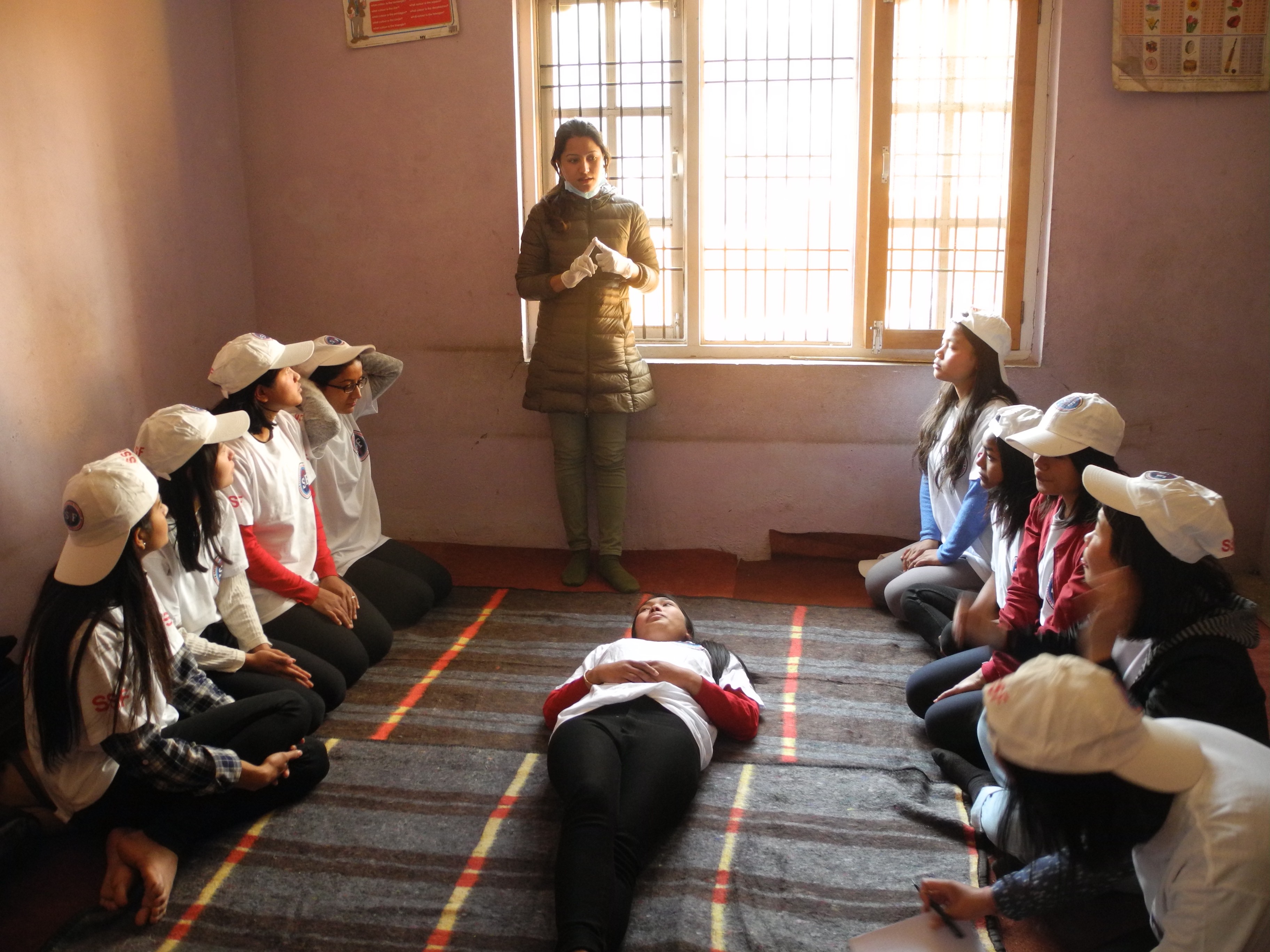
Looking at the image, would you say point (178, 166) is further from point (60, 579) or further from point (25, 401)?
point (60, 579)

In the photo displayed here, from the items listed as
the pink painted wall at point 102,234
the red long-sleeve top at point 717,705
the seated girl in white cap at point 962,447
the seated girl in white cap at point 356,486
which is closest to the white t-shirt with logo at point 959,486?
the seated girl in white cap at point 962,447

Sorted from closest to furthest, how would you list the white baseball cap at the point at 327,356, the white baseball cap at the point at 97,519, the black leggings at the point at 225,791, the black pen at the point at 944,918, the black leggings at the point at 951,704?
the black pen at the point at 944,918, the white baseball cap at the point at 97,519, the black leggings at the point at 225,791, the black leggings at the point at 951,704, the white baseball cap at the point at 327,356

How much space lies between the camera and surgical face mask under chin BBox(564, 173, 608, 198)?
12.3ft

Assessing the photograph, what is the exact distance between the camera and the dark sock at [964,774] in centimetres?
234

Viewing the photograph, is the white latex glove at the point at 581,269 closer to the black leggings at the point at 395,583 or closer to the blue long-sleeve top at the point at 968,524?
the black leggings at the point at 395,583

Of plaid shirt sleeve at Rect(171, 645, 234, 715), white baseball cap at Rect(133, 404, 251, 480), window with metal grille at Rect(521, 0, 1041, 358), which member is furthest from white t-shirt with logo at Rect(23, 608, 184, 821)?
window with metal grille at Rect(521, 0, 1041, 358)

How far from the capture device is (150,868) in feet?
6.70

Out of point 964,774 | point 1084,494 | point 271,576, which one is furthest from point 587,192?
point 964,774

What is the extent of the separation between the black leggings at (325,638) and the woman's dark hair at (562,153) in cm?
163

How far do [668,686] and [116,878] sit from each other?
48.6 inches

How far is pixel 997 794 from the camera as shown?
2.11 meters

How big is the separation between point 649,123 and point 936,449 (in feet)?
5.89

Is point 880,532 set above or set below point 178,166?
below

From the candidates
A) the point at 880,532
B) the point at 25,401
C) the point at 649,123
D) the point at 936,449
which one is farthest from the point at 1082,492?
the point at 25,401
